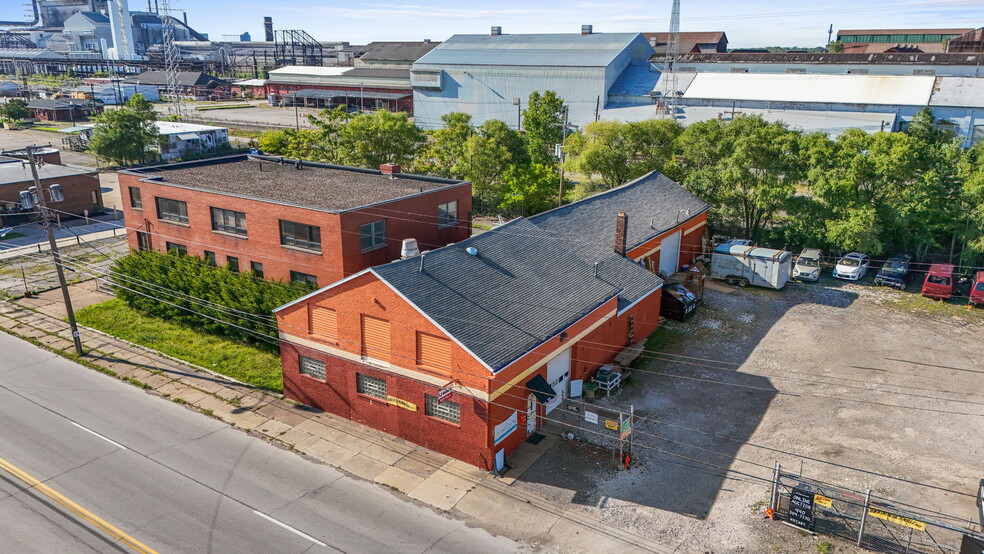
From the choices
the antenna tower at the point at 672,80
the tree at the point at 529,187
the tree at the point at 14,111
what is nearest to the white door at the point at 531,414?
the tree at the point at 529,187

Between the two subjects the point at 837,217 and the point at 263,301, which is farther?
the point at 837,217

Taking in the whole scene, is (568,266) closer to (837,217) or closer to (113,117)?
(837,217)

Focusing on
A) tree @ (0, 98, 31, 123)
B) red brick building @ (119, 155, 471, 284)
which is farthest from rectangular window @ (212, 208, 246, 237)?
tree @ (0, 98, 31, 123)

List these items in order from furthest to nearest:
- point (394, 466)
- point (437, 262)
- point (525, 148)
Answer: point (525, 148), point (437, 262), point (394, 466)

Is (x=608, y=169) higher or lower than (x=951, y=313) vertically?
higher

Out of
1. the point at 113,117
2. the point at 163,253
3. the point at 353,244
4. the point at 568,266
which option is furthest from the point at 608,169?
the point at 113,117

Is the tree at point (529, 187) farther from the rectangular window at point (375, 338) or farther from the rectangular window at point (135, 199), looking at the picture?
the rectangular window at point (375, 338)

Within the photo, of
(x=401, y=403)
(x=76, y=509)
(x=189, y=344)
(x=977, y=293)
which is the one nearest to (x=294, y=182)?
(x=189, y=344)
